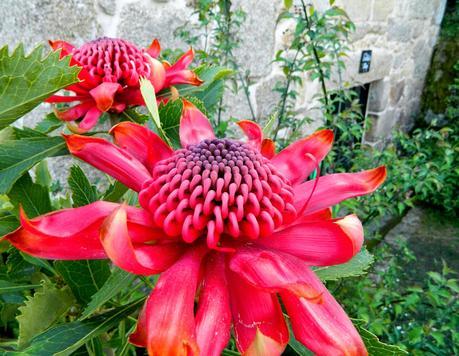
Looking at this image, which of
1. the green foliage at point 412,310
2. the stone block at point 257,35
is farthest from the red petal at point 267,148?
the stone block at point 257,35

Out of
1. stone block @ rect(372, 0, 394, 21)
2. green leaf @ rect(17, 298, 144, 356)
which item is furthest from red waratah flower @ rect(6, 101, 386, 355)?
stone block @ rect(372, 0, 394, 21)

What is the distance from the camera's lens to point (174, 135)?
0.69 m

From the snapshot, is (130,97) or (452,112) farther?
(452,112)

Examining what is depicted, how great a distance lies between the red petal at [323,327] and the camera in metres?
0.40

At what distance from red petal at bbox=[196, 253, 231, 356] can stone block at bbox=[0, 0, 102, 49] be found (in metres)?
1.05

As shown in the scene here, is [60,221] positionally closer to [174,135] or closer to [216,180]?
[216,180]

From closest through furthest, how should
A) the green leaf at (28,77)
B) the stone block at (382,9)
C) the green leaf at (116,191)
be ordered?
the green leaf at (28,77), the green leaf at (116,191), the stone block at (382,9)

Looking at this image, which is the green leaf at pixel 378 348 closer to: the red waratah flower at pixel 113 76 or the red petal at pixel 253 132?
the red petal at pixel 253 132

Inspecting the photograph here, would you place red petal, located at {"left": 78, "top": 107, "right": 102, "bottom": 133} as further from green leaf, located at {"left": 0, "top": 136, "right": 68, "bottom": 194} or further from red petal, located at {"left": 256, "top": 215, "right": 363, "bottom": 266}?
red petal, located at {"left": 256, "top": 215, "right": 363, "bottom": 266}

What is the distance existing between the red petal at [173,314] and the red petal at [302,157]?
177 mm

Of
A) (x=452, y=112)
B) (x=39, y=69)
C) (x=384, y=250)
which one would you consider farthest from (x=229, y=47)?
(x=452, y=112)

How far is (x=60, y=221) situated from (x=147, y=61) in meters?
0.41

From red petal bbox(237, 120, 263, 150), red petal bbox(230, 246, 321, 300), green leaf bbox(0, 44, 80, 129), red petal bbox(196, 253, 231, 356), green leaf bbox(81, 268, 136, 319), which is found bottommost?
green leaf bbox(81, 268, 136, 319)

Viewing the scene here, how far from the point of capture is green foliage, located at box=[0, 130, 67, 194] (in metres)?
0.55
